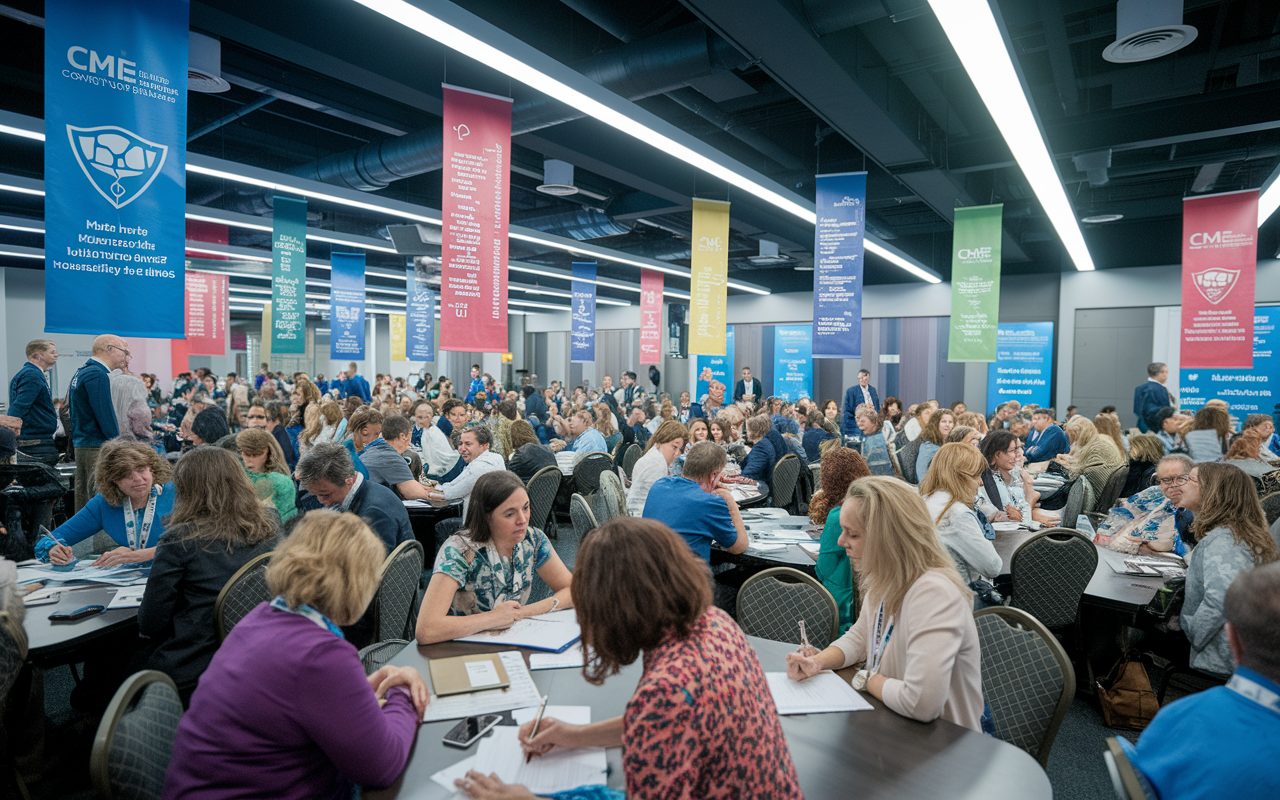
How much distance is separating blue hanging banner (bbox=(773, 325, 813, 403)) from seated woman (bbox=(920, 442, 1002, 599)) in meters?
13.7

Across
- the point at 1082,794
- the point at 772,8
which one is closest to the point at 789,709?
the point at 1082,794

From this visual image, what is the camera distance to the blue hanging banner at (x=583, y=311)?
12.9 m

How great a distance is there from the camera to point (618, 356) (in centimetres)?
2198

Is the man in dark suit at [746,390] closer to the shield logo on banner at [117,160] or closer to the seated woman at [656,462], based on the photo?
the seated woman at [656,462]

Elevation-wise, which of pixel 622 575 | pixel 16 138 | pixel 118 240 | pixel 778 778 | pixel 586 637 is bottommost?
pixel 778 778

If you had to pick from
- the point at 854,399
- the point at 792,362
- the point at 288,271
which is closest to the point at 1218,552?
the point at 854,399

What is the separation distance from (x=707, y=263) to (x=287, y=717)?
23.9 feet

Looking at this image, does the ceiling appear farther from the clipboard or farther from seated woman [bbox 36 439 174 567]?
the clipboard

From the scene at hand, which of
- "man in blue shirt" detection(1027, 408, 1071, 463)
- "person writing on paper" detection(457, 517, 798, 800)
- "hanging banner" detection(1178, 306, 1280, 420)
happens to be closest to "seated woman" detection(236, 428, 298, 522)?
"person writing on paper" detection(457, 517, 798, 800)

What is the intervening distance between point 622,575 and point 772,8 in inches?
160

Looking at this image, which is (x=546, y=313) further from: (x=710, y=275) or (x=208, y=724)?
(x=208, y=724)

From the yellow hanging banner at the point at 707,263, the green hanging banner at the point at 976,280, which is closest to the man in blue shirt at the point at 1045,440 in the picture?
the green hanging banner at the point at 976,280

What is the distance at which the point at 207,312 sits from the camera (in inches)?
500

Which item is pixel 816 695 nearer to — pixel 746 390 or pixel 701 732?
pixel 701 732
